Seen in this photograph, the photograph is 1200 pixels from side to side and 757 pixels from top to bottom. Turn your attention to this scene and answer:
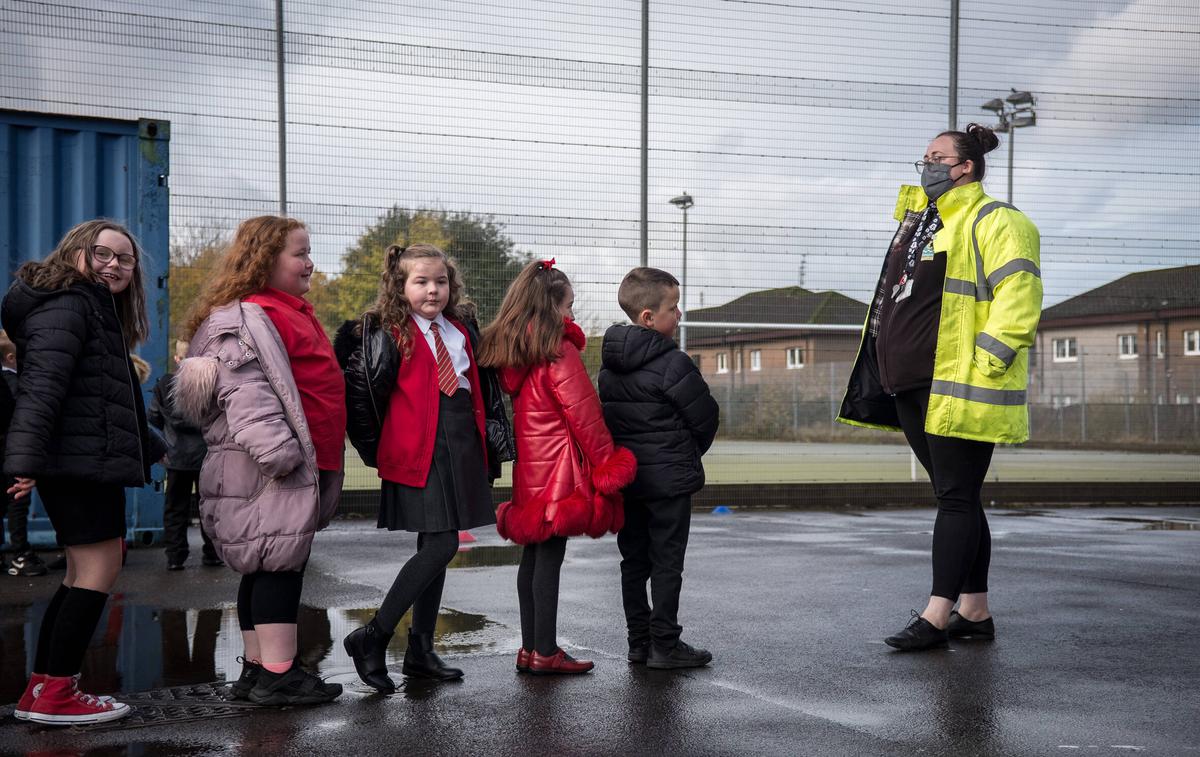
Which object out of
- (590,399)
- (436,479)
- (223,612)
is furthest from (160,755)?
(223,612)

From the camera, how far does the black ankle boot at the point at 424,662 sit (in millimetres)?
4344

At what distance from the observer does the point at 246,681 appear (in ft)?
13.6

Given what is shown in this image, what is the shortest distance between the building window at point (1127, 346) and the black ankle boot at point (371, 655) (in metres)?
11.1

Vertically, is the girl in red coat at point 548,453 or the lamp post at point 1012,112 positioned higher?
the lamp post at point 1012,112

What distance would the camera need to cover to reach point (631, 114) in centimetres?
1159

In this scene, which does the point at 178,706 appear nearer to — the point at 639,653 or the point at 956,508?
the point at 639,653

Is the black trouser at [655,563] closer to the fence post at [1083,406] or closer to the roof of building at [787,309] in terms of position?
the roof of building at [787,309]

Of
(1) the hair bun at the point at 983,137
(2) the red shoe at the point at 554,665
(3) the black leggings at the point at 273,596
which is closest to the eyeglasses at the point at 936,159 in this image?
(1) the hair bun at the point at 983,137

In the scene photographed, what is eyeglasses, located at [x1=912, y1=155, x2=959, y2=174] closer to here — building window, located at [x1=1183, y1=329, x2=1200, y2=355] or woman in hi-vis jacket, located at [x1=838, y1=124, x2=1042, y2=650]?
woman in hi-vis jacket, located at [x1=838, y1=124, x2=1042, y2=650]

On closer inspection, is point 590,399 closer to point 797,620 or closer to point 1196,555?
point 797,620

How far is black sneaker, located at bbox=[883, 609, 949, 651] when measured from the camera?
15.7 feet

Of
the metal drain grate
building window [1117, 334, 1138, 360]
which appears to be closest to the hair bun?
the metal drain grate

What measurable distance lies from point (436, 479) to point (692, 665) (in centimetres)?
118

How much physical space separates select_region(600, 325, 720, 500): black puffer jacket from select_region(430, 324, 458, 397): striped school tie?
0.63 m
